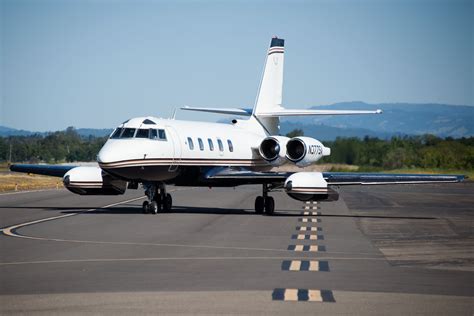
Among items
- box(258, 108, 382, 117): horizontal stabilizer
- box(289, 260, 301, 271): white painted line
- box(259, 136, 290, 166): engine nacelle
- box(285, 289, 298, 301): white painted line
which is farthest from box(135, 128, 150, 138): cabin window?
box(285, 289, 298, 301): white painted line

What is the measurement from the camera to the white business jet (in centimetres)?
3000

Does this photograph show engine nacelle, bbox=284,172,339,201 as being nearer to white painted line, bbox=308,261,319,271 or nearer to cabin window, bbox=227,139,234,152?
cabin window, bbox=227,139,234,152

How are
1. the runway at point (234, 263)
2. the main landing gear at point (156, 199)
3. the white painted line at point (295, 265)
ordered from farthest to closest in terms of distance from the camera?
1. the main landing gear at point (156, 199)
2. the white painted line at point (295, 265)
3. the runway at point (234, 263)

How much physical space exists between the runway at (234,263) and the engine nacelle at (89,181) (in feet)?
4.11

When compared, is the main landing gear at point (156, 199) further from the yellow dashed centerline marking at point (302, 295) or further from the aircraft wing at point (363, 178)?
the yellow dashed centerline marking at point (302, 295)

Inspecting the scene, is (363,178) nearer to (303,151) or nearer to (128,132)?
(303,151)

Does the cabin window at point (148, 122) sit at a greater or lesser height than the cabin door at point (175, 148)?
greater

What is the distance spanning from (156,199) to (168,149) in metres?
1.90

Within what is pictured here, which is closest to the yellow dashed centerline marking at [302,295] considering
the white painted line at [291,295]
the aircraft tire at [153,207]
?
the white painted line at [291,295]

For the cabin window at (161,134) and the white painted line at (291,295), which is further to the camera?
the cabin window at (161,134)

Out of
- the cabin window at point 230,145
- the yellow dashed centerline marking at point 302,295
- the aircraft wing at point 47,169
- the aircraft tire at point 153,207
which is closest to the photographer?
the yellow dashed centerline marking at point 302,295

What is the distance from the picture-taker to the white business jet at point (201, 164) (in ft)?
98.4

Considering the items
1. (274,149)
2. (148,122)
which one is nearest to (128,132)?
(148,122)

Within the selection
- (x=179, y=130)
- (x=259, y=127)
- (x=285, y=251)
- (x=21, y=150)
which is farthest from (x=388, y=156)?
(x=285, y=251)
